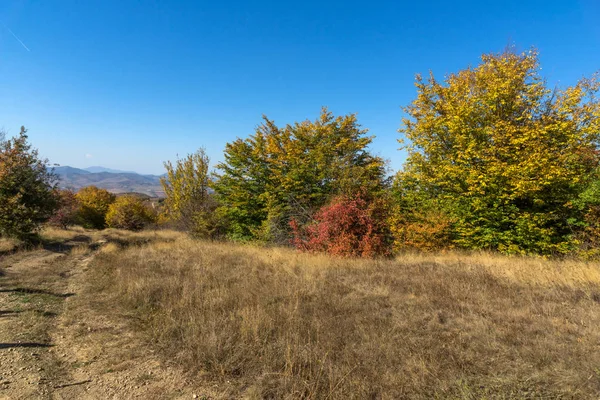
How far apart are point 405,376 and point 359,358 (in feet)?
2.08

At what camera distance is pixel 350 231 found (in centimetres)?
1239

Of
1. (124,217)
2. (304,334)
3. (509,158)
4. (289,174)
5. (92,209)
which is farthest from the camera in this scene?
(92,209)

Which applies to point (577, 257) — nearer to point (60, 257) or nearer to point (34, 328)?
point (34, 328)

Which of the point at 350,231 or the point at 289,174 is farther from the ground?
the point at 289,174

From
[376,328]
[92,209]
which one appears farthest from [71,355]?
[92,209]

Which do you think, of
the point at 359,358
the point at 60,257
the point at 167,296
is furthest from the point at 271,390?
the point at 60,257

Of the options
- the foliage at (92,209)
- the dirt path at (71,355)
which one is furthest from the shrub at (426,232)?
the foliage at (92,209)

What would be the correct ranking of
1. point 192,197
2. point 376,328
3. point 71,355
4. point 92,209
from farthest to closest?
point 92,209, point 192,197, point 376,328, point 71,355

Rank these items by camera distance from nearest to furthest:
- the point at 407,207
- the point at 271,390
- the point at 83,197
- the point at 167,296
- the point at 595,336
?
the point at 271,390
the point at 595,336
the point at 167,296
the point at 407,207
the point at 83,197

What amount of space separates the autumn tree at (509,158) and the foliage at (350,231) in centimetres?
318

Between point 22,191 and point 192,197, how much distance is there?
11.6 m

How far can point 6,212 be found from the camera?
12.2 metres

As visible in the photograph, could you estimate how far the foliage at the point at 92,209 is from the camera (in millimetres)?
31672

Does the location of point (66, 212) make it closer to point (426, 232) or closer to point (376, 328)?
point (426, 232)
